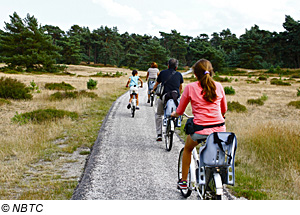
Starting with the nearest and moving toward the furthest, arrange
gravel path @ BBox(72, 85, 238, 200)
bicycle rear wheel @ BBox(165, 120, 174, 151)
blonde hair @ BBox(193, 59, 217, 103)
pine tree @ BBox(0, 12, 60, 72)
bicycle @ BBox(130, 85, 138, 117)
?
blonde hair @ BBox(193, 59, 217, 103), gravel path @ BBox(72, 85, 238, 200), bicycle rear wheel @ BBox(165, 120, 174, 151), bicycle @ BBox(130, 85, 138, 117), pine tree @ BBox(0, 12, 60, 72)

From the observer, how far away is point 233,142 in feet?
10.9

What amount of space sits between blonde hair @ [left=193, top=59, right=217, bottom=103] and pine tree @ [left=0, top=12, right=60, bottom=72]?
179 feet

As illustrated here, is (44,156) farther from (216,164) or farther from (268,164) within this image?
(268,164)

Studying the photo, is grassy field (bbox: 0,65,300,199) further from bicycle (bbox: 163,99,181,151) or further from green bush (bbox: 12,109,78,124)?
bicycle (bbox: 163,99,181,151)

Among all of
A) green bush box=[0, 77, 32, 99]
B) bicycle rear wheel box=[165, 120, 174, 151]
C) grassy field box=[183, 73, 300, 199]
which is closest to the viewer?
grassy field box=[183, 73, 300, 199]

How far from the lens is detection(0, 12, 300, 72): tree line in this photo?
5500 cm

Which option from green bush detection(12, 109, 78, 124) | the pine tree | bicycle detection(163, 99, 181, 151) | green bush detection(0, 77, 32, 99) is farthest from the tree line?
bicycle detection(163, 99, 181, 151)

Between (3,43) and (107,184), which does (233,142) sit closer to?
(107,184)

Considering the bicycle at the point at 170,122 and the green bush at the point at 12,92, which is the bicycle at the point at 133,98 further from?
the green bush at the point at 12,92

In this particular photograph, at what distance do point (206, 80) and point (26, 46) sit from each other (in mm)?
57706

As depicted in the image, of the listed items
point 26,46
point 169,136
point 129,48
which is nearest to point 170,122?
point 169,136

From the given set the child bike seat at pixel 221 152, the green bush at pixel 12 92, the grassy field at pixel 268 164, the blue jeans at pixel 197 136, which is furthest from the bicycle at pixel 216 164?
the green bush at pixel 12 92

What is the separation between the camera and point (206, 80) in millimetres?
3531
